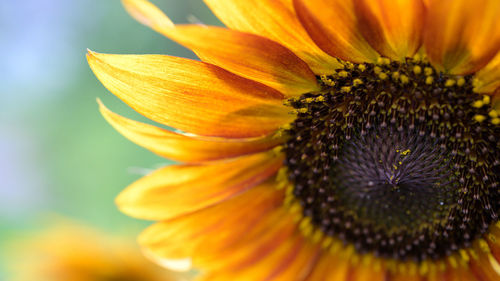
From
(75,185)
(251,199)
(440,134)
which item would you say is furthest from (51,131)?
(440,134)

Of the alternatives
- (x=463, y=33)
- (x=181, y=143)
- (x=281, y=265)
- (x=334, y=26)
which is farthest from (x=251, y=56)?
(x=281, y=265)

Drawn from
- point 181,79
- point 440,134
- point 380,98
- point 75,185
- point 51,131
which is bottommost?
point 440,134

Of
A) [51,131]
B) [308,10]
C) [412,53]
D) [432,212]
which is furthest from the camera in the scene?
[51,131]

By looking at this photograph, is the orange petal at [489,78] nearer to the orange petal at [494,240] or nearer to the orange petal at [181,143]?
the orange petal at [494,240]

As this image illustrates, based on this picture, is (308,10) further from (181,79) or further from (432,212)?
(432,212)

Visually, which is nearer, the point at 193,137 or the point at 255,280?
the point at 193,137
